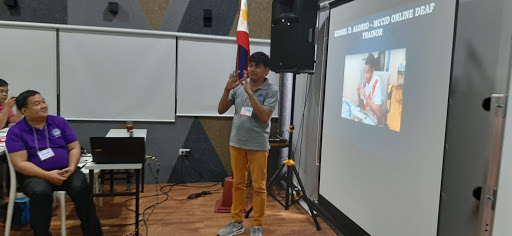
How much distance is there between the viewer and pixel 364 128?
2615mm

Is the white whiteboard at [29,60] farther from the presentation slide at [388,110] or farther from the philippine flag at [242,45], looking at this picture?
the presentation slide at [388,110]


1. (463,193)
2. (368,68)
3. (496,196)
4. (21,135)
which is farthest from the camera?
(368,68)

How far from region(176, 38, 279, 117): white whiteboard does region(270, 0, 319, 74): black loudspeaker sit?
4.34 ft

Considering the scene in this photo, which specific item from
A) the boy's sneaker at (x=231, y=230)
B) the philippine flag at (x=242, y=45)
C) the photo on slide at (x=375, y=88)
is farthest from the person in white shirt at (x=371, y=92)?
the boy's sneaker at (x=231, y=230)

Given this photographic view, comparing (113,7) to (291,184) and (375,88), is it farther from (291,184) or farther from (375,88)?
(375,88)

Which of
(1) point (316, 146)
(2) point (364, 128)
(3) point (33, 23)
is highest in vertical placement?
(3) point (33, 23)

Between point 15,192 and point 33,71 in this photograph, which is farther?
point 33,71

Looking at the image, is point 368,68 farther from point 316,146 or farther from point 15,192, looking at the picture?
point 15,192

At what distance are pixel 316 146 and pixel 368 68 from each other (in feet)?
3.80

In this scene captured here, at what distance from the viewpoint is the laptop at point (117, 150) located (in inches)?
91.7

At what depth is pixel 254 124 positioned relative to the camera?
2619 millimetres

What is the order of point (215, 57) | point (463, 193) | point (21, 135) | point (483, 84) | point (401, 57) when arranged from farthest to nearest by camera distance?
Answer: 1. point (215, 57)
2. point (21, 135)
3. point (401, 57)
4. point (463, 193)
5. point (483, 84)

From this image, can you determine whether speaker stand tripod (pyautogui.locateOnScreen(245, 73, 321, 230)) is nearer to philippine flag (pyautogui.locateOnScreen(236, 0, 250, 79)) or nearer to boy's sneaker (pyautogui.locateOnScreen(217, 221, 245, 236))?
boy's sneaker (pyautogui.locateOnScreen(217, 221, 245, 236))

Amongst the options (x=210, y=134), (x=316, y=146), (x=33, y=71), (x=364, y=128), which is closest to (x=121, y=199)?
(x=210, y=134)
